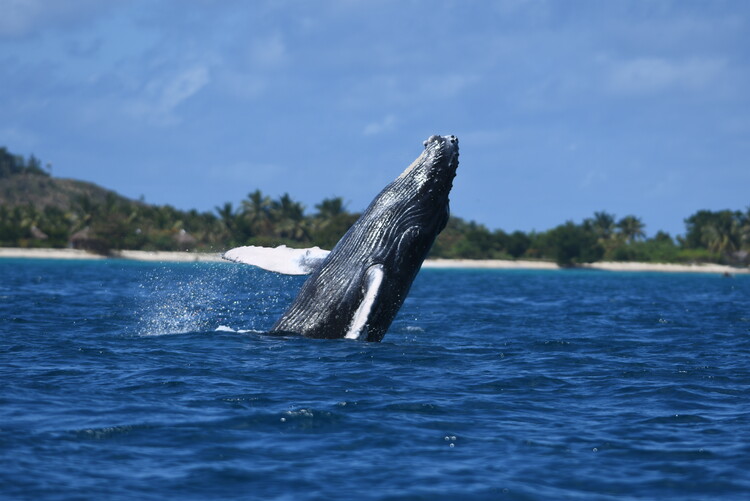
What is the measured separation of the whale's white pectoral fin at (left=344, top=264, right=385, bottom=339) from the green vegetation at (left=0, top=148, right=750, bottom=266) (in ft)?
278

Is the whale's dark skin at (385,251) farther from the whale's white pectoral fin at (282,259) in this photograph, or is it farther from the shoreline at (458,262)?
the shoreline at (458,262)

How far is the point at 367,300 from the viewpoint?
11500 mm

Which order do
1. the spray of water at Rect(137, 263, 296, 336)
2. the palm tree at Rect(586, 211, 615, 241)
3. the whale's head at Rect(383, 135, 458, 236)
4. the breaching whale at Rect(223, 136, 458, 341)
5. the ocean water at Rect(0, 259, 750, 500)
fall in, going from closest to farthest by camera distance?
the ocean water at Rect(0, 259, 750, 500), the breaching whale at Rect(223, 136, 458, 341), the whale's head at Rect(383, 135, 458, 236), the spray of water at Rect(137, 263, 296, 336), the palm tree at Rect(586, 211, 615, 241)

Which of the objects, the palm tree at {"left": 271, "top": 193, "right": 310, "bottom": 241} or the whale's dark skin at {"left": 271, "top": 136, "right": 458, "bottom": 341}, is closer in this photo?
the whale's dark skin at {"left": 271, "top": 136, "right": 458, "bottom": 341}

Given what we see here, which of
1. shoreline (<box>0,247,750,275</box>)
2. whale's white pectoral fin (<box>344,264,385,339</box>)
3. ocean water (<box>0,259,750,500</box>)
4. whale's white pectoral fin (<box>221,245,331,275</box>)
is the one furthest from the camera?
shoreline (<box>0,247,750,275</box>)

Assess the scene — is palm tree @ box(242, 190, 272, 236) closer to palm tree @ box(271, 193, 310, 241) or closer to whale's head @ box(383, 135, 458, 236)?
palm tree @ box(271, 193, 310, 241)

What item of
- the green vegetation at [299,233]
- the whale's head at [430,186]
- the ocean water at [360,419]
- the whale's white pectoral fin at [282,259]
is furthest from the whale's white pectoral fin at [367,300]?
the green vegetation at [299,233]

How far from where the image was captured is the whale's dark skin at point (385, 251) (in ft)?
39.2

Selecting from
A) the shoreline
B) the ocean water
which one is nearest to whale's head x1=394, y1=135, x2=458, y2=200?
the ocean water

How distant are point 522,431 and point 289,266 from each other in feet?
17.1

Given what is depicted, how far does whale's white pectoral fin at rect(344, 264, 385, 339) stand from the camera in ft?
37.6

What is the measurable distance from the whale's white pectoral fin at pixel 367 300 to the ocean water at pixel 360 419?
26 centimetres

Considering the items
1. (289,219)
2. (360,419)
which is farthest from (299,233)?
(360,419)

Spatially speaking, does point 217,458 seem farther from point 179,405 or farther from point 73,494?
point 179,405
